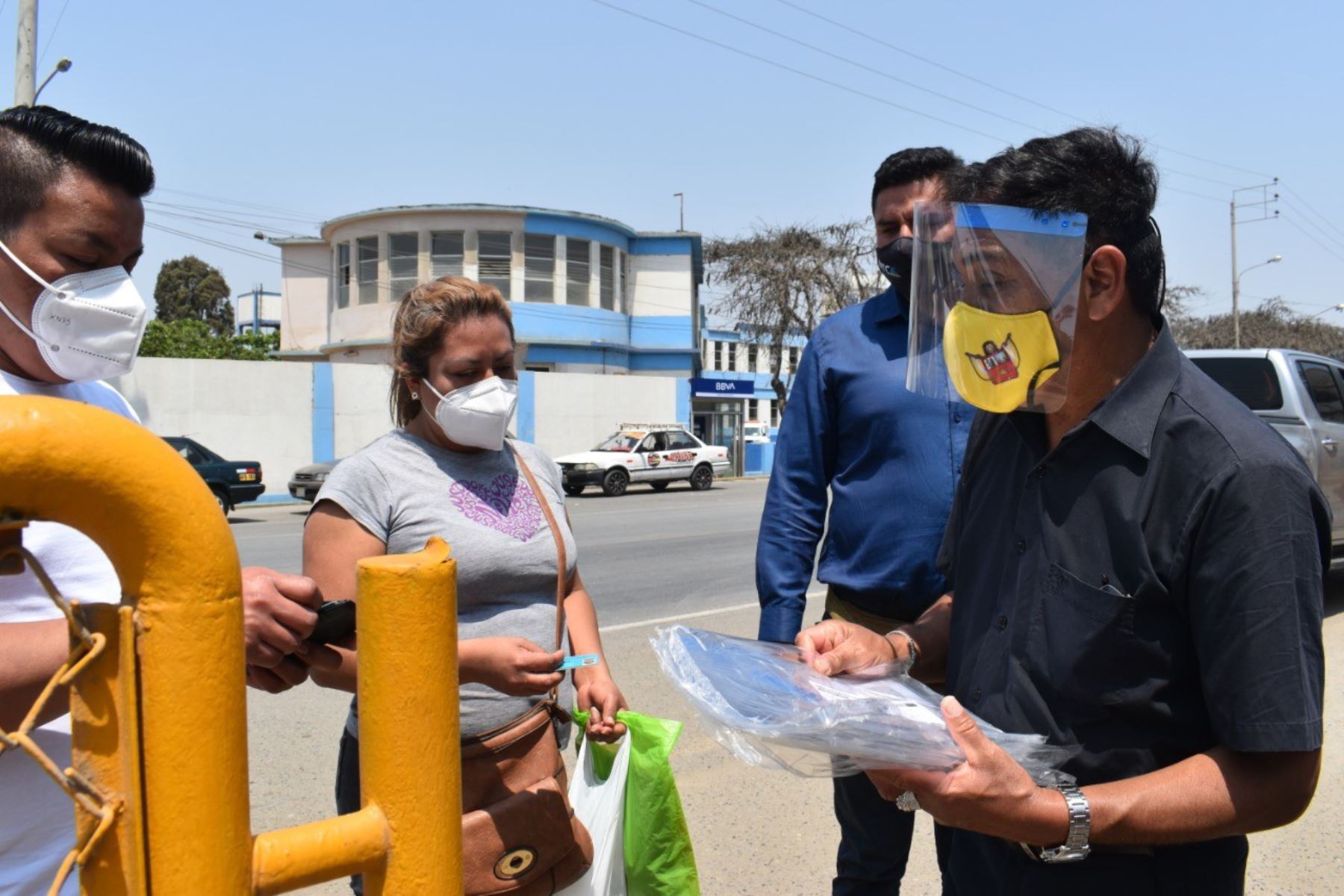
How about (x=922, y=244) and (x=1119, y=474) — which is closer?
(x=1119, y=474)

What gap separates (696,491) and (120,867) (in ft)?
75.9

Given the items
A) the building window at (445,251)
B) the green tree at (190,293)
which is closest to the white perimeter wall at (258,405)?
the building window at (445,251)

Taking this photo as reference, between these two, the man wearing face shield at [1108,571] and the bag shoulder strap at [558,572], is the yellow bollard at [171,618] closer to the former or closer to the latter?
the man wearing face shield at [1108,571]

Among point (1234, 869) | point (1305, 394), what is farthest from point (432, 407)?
point (1305, 394)

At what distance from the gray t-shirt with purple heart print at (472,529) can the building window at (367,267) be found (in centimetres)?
3032

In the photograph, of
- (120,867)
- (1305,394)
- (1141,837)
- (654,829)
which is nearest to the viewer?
(120,867)

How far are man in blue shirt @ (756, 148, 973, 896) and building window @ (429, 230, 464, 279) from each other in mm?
29168

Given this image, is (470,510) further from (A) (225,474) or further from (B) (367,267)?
(B) (367,267)

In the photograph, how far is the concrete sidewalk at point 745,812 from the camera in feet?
11.7

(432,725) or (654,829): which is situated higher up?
(432,725)

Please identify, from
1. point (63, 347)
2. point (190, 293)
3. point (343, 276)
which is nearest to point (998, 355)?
point (63, 347)

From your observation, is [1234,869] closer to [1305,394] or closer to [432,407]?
[432,407]

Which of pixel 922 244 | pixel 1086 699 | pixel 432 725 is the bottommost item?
pixel 1086 699

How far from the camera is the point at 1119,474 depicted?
1582 mm
